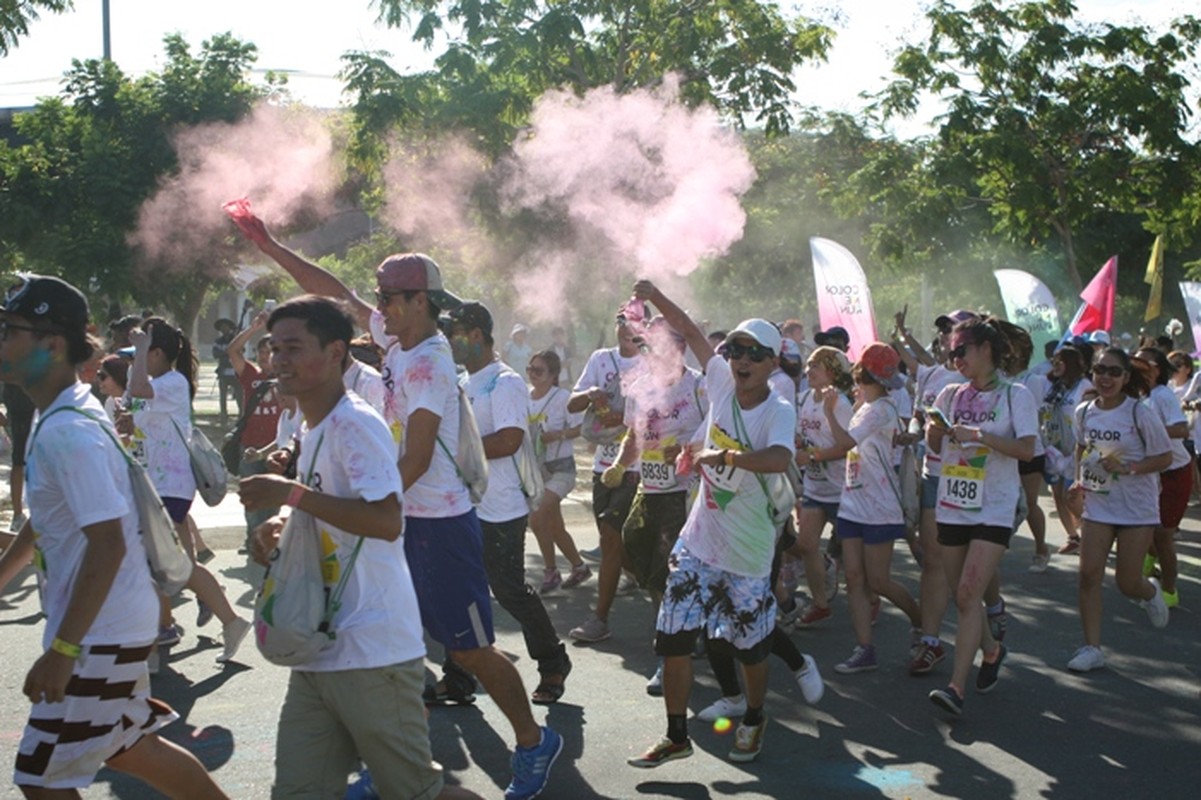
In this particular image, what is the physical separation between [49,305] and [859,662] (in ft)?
15.7

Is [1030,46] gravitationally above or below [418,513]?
above

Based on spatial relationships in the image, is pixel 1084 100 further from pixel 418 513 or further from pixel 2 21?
pixel 418 513

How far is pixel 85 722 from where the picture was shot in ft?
12.3

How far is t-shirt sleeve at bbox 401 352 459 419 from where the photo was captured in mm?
4816

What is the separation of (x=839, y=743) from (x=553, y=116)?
9.55 meters

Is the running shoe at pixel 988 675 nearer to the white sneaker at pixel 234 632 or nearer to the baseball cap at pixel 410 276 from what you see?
the baseball cap at pixel 410 276

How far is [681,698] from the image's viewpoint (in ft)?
18.1

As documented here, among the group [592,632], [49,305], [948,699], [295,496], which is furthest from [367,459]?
[592,632]

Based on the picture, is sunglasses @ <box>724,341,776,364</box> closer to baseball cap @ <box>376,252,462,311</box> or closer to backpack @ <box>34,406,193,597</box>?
baseball cap @ <box>376,252,462,311</box>

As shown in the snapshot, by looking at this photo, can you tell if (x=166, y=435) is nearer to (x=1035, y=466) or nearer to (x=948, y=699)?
(x=948, y=699)

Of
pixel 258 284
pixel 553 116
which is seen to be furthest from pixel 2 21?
pixel 258 284

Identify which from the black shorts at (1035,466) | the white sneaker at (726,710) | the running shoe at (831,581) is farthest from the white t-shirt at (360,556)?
the black shorts at (1035,466)

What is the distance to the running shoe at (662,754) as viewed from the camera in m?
5.52

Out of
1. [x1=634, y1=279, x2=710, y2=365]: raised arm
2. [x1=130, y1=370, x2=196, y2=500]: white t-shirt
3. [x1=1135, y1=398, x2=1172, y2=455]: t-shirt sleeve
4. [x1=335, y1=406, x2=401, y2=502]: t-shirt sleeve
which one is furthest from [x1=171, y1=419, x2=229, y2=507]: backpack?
[x1=1135, y1=398, x2=1172, y2=455]: t-shirt sleeve
